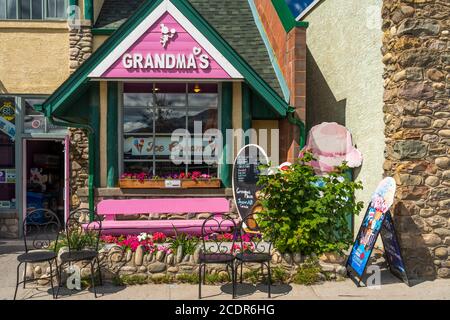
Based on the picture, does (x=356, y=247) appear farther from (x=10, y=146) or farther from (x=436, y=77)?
(x=10, y=146)

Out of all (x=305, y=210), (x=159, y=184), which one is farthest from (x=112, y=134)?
(x=305, y=210)

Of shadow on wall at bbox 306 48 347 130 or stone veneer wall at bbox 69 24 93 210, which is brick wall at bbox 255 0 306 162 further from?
stone veneer wall at bbox 69 24 93 210

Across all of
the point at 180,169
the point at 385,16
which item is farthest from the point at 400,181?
the point at 180,169

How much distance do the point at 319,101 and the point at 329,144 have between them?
2.15 m

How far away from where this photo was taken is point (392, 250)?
564cm

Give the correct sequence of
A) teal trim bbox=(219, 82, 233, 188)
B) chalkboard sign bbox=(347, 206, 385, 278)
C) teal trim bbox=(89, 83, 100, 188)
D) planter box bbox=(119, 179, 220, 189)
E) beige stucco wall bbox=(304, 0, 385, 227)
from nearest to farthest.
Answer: chalkboard sign bbox=(347, 206, 385, 278) → beige stucco wall bbox=(304, 0, 385, 227) → planter box bbox=(119, 179, 220, 189) → teal trim bbox=(89, 83, 100, 188) → teal trim bbox=(219, 82, 233, 188)

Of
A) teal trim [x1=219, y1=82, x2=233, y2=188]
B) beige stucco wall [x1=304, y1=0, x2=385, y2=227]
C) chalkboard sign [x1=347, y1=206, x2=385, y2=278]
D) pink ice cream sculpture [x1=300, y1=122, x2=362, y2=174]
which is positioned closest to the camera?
chalkboard sign [x1=347, y1=206, x2=385, y2=278]

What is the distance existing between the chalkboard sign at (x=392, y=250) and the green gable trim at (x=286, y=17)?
13.4ft

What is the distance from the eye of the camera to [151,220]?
23.6ft

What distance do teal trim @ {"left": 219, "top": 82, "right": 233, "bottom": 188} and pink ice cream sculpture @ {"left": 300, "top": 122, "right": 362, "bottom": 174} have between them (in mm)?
1540

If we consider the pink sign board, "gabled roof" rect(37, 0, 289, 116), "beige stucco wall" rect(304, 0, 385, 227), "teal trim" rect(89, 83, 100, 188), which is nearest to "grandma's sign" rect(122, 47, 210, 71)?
the pink sign board

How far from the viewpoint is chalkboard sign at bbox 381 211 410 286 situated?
212 inches

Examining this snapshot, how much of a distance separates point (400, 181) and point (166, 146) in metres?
4.21

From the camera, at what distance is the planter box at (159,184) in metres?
7.21
